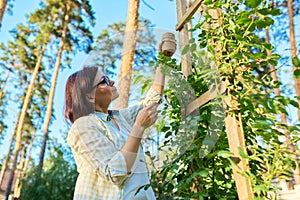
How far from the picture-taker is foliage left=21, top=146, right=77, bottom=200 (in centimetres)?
709

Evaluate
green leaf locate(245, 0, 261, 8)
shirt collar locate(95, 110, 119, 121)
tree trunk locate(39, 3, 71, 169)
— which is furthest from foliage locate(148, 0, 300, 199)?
tree trunk locate(39, 3, 71, 169)

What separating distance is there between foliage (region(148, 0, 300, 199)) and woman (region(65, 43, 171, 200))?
0.47ft

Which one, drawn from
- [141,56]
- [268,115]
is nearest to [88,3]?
[141,56]

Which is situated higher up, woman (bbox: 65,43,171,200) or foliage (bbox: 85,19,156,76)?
foliage (bbox: 85,19,156,76)

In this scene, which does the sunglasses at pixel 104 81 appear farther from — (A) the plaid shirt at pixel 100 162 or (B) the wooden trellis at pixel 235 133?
(B) the wooden trellis at pixel 235 133

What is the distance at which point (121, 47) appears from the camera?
1.38 m

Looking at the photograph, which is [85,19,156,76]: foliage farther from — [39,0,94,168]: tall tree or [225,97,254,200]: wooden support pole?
[39,0,94,168]: tall tree

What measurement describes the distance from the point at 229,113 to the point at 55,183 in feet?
23.1

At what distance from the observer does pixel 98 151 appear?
3.38 ft

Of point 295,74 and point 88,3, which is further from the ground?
point 88,3

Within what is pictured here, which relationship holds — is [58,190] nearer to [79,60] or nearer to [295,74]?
[79,60]

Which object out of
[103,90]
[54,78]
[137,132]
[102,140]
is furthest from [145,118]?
[54,78]

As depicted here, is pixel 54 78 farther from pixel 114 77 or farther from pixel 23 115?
pixel 114 77

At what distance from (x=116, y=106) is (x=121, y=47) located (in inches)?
11.7
